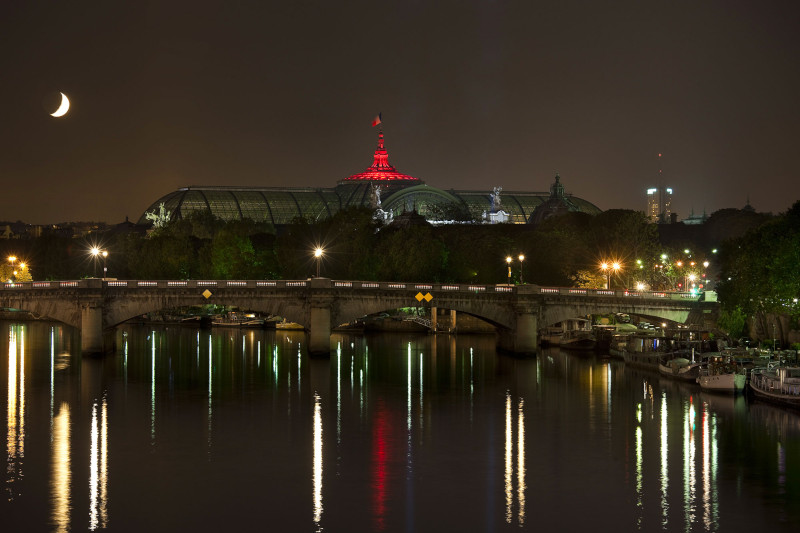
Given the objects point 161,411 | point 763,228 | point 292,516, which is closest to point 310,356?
point 161,411

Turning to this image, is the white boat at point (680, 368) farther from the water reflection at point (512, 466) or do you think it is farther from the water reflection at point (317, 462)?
the water reflection at point (317, 462)

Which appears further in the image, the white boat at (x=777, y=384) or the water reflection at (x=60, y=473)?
the white boat at (x=777, y=384)

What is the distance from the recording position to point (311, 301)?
110312mm

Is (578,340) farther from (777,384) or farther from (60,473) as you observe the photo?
(60,473)

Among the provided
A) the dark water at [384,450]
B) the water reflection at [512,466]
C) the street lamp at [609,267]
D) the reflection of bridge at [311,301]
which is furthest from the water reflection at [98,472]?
the street lamp at [609,267]

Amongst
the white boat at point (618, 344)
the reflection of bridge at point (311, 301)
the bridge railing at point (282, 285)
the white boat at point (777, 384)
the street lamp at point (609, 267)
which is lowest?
the white boat at point (777, 384)

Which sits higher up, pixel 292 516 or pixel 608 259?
pixel 608 259

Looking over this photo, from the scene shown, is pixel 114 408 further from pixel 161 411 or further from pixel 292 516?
pixel 292 516

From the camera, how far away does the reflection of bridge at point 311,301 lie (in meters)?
109

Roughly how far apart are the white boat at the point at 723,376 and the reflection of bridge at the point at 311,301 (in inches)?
924

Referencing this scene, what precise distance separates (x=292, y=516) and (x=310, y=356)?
58635 millimetres

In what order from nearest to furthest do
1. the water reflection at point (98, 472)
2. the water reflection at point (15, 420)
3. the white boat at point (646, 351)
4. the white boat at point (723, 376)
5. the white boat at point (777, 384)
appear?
the water reflection at point (98, 472)
the water reflection at point (15, 420)
the white boat at point (777, 384)
the white boat at point (723, 376)
the white boat at point (646, 351)

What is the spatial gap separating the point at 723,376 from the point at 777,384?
5.86 meters

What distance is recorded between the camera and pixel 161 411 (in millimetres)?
81625
